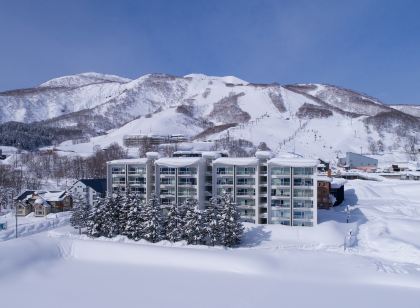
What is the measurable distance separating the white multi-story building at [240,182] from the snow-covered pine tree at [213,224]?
6.03m

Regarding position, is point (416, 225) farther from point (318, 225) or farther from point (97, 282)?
point (97, 282)

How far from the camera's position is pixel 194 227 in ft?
77.5

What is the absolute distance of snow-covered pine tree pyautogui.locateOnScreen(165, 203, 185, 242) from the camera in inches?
943

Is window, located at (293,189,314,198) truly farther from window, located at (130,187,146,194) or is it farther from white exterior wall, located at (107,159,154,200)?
window, located at (130,187,146,194)

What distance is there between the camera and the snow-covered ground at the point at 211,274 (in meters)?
15.1

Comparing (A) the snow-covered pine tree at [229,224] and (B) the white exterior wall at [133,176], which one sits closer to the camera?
(A) the snow-covered pine tree at [229,224]

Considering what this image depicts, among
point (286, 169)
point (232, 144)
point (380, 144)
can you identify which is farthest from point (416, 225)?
point (380, 144)

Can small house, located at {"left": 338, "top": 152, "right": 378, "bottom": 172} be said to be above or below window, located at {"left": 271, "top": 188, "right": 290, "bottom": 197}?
above

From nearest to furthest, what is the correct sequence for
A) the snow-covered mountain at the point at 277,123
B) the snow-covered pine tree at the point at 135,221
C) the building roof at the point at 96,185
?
1. the snow-covered pine tree at the point at 135,221
2. the building roof at the point at 96,185
3. the snow-covered mountain at the point at 277,123

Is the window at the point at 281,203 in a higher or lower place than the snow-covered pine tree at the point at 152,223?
higher

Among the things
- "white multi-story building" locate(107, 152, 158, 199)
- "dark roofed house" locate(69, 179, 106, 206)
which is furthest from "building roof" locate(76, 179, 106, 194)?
"white multi-story building" locate(107, 152, 158, 199)

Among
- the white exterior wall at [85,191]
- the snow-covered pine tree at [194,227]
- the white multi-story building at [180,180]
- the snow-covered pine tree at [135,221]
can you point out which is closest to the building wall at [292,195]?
the white multi-story building at [180,180]

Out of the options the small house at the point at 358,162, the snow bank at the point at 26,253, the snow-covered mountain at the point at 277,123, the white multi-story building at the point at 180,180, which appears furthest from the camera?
the snow-covered mountain at the point at 277,123

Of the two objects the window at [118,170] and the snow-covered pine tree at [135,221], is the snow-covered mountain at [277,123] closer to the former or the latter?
the window at [118,170]
